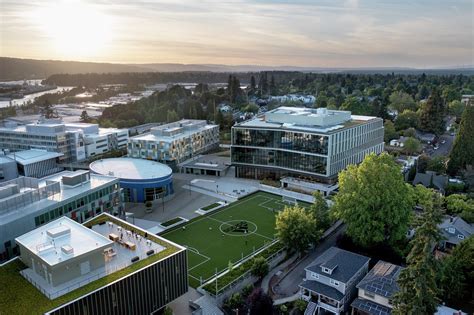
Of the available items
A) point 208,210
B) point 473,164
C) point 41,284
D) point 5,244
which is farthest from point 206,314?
point 473,164

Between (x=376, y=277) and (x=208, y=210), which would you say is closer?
(x=376, y=277)

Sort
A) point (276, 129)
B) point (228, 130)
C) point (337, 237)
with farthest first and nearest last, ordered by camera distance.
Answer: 1. point (228, 130)
2. point (276, 129)
3. point (337, 237)

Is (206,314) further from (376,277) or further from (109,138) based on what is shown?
(109,138)

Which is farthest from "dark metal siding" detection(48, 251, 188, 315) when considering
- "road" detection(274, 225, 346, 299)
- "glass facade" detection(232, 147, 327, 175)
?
"glass facade" detection(232, 147, 327, 175)

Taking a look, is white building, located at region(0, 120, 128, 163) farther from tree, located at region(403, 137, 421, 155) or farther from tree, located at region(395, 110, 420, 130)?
tree, located at region(395, 110, 420, 130)

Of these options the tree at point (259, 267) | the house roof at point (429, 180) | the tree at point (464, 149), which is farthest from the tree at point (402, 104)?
the tree at point (259, 267)

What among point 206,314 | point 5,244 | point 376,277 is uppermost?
point 5,244

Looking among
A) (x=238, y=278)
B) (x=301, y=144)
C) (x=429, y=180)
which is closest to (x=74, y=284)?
(x=238, y=278)
